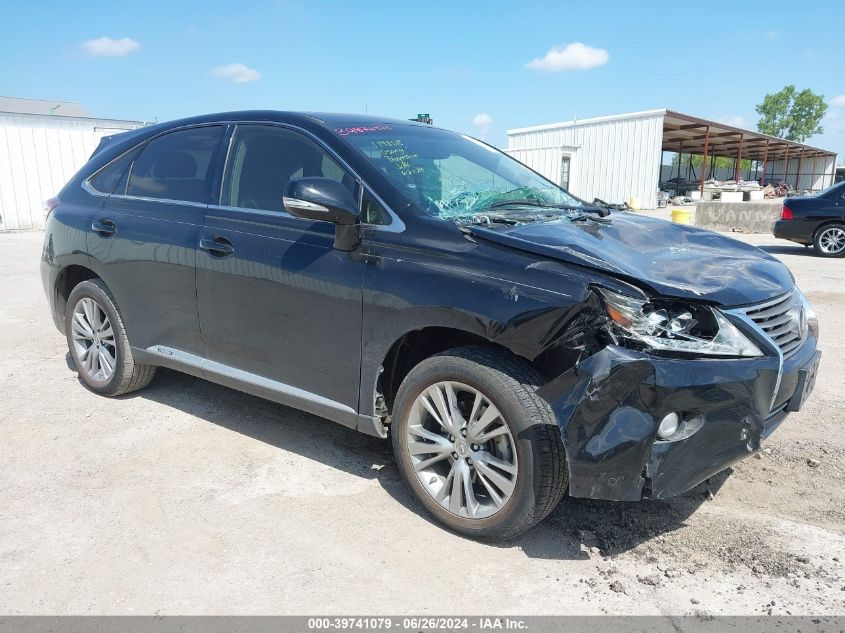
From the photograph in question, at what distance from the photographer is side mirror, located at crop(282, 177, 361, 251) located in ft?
10.1

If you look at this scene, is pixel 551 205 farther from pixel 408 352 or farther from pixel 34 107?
pixel 34 107

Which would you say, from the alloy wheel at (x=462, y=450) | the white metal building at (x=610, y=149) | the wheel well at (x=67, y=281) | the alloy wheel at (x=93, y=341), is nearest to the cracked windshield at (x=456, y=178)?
A: the alloy wheel at (x=462, y=450)

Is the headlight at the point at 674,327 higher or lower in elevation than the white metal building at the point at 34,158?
lower

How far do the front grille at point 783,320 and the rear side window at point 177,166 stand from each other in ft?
10.0

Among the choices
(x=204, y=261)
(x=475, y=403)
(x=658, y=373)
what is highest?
(x=204, y=261)

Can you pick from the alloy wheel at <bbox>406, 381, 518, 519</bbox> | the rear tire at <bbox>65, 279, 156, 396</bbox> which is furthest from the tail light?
the alloy wheel at <bbox>406, 381, 518, 519</bbox>

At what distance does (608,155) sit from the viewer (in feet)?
97.2

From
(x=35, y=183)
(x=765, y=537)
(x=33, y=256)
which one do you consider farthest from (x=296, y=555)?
(x=35, y=183)

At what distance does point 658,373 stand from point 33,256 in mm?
13406

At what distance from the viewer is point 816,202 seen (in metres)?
12.1

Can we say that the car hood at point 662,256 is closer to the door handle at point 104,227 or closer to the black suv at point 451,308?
the black suv at point 451,308

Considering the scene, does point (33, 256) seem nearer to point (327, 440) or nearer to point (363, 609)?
point (327, 440)

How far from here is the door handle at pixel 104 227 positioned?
4.38 meters

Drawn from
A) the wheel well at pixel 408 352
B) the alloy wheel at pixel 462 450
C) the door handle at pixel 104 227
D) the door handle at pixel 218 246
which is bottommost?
the alloy wheel at pixel 462 450
